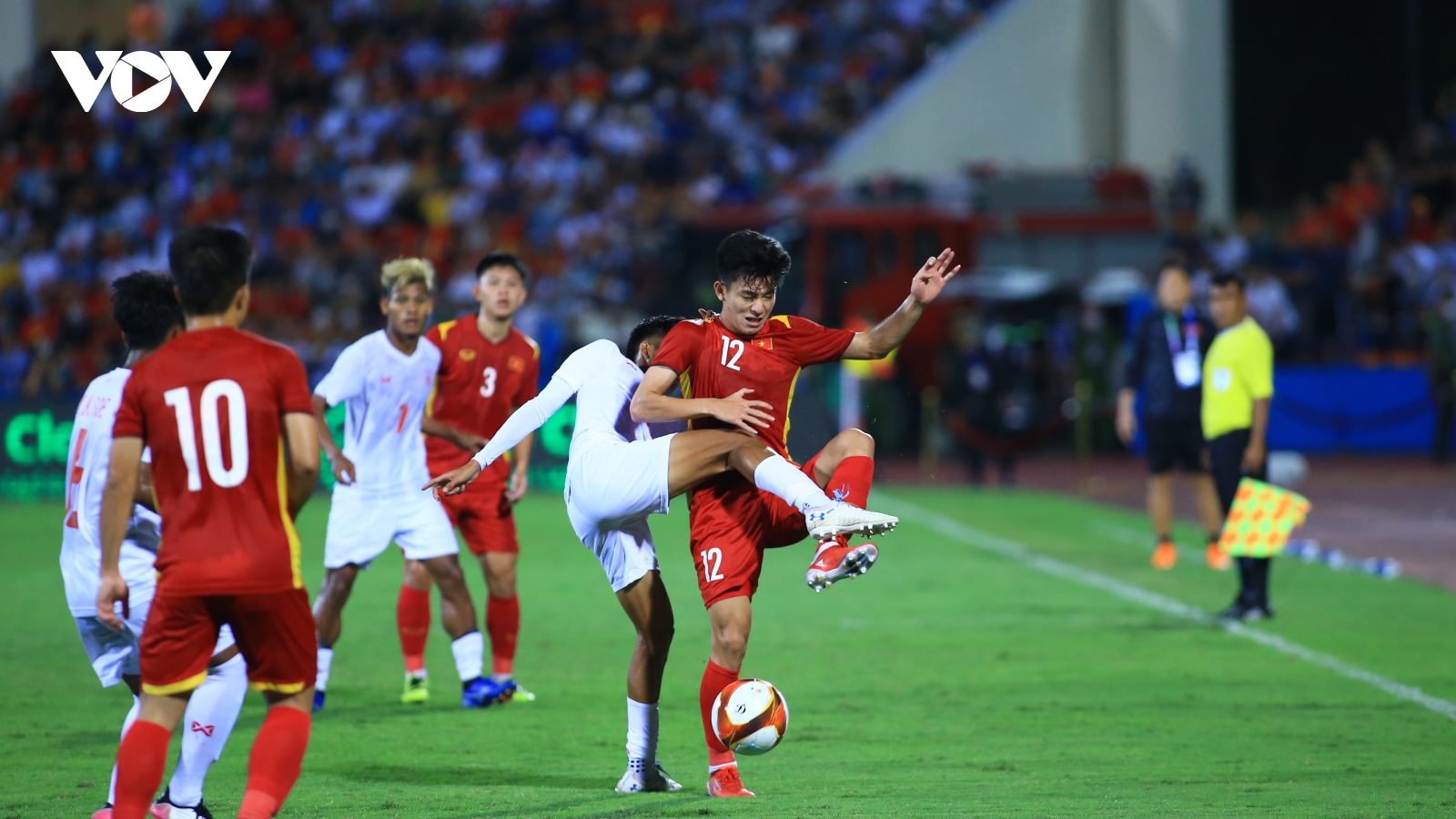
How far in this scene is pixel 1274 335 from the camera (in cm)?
2516

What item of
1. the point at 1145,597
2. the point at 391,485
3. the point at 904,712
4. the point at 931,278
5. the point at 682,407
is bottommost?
the point at 1145,597

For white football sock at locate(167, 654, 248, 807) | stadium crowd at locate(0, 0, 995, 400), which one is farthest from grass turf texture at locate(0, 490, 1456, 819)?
stadium crowd at locate(0, 0, 995, 400)

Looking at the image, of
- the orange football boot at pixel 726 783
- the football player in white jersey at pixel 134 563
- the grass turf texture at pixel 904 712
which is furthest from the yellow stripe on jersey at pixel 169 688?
the orange football boot at pixel 726 783

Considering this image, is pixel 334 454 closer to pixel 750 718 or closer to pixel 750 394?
pixel 750 394

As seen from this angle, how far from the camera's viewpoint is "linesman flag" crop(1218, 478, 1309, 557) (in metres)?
10.6

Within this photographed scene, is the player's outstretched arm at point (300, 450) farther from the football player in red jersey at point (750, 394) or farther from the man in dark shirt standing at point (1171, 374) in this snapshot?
the man in dark shirt standing at point (1171, 374)

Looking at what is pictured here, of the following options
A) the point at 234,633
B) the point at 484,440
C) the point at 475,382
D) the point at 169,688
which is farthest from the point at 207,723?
the point at 475,382

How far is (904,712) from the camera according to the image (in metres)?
7.93

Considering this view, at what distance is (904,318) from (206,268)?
2696 mm

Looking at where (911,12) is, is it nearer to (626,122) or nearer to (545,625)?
(626,122)

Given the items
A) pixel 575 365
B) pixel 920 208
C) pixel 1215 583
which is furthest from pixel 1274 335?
pixel 575 365

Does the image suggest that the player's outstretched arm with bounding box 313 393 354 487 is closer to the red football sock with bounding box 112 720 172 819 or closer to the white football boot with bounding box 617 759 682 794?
the white football boot with bounding box 617 759 682 794

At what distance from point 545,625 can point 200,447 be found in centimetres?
662

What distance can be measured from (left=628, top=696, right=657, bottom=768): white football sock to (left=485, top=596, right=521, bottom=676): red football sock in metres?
2.28
